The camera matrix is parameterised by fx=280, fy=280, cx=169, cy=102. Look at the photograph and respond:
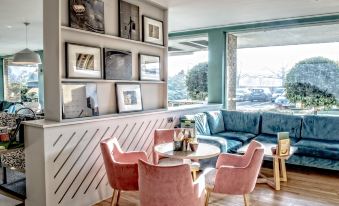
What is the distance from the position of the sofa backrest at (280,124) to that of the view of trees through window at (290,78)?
0.63 meters

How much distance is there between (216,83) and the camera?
6273 millimetres

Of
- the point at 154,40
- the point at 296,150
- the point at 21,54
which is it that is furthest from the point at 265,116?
the point at 21,54

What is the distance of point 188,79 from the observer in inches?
274

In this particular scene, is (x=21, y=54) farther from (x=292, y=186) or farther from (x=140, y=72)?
(x=292, y=186)

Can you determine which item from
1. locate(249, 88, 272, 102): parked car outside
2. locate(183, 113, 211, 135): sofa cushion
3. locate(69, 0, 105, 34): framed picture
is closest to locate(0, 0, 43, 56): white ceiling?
locate(69, 0, 105, 34): framed picture

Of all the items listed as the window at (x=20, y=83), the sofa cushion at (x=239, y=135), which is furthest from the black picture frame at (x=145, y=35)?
the window at (x=20, y=83)

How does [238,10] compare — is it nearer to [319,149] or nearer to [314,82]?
[314,82]

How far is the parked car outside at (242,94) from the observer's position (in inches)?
254

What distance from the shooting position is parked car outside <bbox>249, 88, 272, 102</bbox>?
6.14 metres

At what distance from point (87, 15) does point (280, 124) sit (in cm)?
392

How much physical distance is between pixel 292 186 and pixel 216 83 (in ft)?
9.59

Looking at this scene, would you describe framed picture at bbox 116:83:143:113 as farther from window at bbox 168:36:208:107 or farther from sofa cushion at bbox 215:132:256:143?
window at bbox 168:36:208:107

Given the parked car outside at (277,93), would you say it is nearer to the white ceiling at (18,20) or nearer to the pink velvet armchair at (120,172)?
the pink velvet armchair at (120,172)

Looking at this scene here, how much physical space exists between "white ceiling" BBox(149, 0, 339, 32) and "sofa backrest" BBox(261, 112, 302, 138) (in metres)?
1.88
